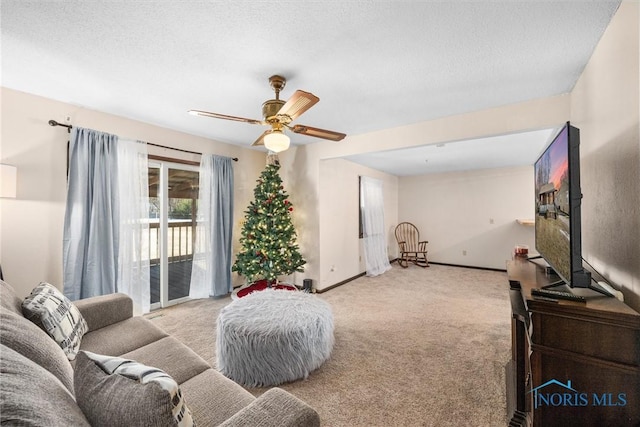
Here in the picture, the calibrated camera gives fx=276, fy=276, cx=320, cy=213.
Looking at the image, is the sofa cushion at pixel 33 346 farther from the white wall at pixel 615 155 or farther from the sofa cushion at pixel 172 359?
the white wall at pixel 615 155

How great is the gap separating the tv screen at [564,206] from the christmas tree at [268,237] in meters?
2.87

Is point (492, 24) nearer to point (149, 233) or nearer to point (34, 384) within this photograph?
point (34, 384)

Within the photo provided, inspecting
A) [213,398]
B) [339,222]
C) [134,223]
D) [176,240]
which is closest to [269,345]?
[213,398]

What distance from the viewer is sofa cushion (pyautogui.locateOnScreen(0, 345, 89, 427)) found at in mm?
548

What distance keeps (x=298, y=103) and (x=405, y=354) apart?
2285 millimetres

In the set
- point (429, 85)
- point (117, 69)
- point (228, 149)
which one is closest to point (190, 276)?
point (228, 149)

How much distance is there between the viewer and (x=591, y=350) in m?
1.10

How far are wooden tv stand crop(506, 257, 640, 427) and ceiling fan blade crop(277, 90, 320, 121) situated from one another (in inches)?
63.7

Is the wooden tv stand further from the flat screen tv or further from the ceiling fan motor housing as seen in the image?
the ceiling fan motor housing

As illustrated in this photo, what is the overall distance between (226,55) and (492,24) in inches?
66.2

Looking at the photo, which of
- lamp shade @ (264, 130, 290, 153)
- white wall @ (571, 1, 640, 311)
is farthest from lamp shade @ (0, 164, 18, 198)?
white wall @ (571, 1, 640, 311)

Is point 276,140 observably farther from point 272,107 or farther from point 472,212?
point 472,212

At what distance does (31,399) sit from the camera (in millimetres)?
621

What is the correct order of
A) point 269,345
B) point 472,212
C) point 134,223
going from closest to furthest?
point 269,345
point 134,223
point 472,212
